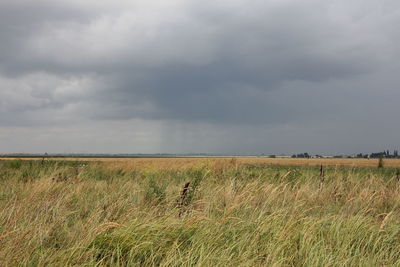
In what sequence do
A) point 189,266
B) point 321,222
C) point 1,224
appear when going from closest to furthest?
point 189,266
point 1,224
point 321,222

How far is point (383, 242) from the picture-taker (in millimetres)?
4879

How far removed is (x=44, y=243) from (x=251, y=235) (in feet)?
8.44

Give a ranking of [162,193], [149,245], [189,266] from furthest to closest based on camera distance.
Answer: [162,193]
[149,245]
[189,266]

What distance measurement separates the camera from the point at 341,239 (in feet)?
15.6

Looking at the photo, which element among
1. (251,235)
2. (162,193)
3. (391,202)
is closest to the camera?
(251,235)

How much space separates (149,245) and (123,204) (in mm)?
2257

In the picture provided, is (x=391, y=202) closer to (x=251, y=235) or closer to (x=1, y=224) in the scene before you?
(x=251, y=235)

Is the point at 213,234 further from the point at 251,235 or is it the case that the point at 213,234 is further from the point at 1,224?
the point at 1,224

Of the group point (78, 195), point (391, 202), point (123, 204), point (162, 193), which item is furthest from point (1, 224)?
point (391, 202)

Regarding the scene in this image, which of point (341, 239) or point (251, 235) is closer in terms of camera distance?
point (251, 235)

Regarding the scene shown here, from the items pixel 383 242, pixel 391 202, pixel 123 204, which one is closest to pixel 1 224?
pixel 123 204

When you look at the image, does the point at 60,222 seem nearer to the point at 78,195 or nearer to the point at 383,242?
the point at 78,195

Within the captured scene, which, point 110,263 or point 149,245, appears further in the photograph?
point 149,245

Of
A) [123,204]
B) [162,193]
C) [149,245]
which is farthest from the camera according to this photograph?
[162,193]
